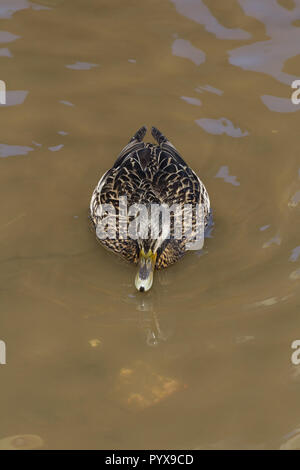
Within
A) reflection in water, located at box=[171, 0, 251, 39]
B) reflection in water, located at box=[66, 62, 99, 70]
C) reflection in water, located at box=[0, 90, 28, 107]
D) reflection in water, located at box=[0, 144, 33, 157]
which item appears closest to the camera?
reflection in water, located at box=[0, 144, 33, 157]

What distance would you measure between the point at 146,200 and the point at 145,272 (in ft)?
2.55

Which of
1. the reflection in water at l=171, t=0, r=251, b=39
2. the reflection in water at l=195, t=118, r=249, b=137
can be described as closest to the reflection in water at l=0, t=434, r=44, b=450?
the reflection in water at l=195, t=118, r=249, b=137

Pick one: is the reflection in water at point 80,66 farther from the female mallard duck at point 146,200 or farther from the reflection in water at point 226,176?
the reflection in water at point 226,176

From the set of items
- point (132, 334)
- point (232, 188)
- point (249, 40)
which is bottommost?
point (132, 334)

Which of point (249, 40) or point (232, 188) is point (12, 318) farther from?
point (249, 40)

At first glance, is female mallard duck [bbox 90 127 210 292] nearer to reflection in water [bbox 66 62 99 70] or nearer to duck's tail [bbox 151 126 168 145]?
duck's tail [bbox 151 126 168 145]

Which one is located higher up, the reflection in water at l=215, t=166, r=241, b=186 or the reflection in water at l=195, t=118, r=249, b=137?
the reflection in water at l=195, t=118, r=249, b=137

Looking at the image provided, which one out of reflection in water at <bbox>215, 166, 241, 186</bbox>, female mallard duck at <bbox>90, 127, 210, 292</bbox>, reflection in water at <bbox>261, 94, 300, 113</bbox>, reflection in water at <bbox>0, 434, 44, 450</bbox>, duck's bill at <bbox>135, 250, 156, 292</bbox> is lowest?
reflection in water at <bbox>0, 434, 44, 450</bbox>

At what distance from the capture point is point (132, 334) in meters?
5.88

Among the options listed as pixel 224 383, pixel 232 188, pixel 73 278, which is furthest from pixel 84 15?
pixel 224 383

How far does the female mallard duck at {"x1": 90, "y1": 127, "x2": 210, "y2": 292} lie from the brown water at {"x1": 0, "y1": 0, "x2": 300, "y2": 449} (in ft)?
0.58

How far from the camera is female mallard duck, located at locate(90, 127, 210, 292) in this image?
655 centimetres
